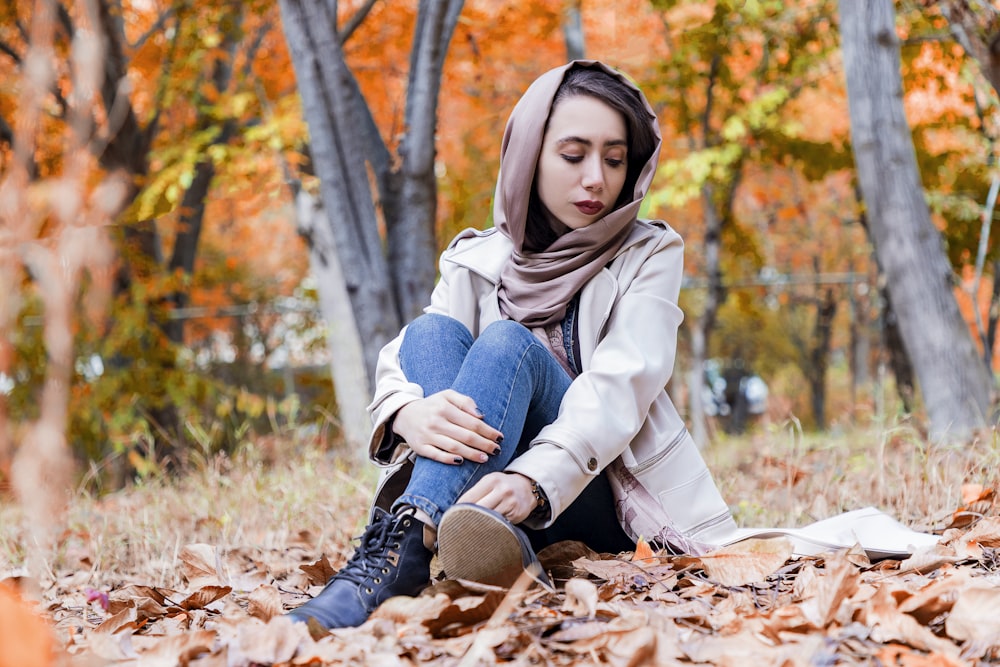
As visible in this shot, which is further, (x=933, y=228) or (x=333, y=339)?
(x=333, y=339)

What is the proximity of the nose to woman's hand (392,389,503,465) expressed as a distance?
0.61m

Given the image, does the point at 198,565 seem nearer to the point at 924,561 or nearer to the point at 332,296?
the point at 924,561

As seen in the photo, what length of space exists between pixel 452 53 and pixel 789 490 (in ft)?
19.0

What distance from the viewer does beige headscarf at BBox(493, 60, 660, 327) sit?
2.17 metres

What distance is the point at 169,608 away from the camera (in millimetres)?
1992

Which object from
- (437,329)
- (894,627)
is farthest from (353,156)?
(894,627)

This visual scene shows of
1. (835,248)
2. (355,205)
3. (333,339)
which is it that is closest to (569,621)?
(355,205)

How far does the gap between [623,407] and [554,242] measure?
1.74 feet

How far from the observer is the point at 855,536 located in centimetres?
203

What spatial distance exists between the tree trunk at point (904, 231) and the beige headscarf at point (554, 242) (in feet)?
9.03

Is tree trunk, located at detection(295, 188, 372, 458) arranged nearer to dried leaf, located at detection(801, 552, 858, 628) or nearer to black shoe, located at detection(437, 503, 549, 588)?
black shoe, located at detection(437, 503, 549, 588)

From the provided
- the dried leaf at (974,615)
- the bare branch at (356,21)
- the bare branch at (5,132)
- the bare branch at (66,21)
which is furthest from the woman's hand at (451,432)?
the bare branch at (5,132)

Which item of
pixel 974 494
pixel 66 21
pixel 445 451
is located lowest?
pixel 974 494

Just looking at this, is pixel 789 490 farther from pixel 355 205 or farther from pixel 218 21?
pixel 218 21
